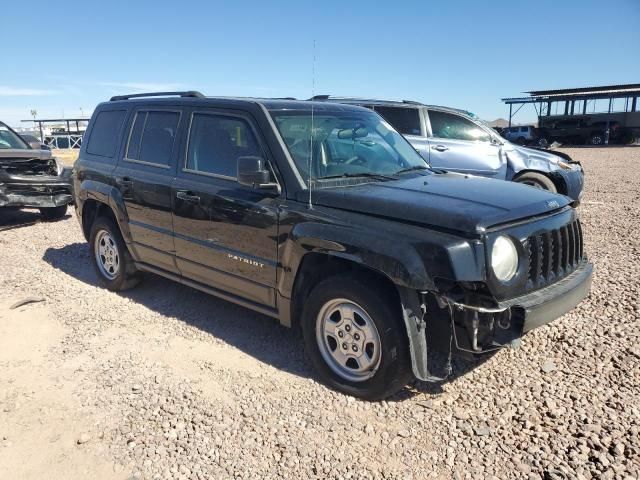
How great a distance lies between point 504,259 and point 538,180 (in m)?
5.98

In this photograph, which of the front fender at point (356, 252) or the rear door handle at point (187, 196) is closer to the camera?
the front fender at point (356, 252)

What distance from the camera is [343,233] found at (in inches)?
129

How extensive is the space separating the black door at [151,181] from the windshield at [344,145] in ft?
4.06

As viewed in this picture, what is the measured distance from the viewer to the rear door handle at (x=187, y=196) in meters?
4.26

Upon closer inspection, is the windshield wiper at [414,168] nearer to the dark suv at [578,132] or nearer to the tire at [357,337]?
the tire at [357,337]

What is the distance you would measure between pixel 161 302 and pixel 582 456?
13.0ft

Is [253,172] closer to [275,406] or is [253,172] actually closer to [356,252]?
[356,252]

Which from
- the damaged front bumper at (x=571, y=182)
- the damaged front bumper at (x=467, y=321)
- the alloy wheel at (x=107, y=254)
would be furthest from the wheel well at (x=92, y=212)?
the damaged front bumper at (x=571, y=182)

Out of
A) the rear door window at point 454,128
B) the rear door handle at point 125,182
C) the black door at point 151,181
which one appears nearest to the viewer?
the black door at point 151,181

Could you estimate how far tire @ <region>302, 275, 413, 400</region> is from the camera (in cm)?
317

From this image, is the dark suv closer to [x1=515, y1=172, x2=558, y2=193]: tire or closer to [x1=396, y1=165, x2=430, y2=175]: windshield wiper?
[x1=515, y1=172, x2=558, y2=193]: tire

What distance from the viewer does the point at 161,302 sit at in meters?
5.30

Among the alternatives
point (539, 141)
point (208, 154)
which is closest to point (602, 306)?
point (208, 154)

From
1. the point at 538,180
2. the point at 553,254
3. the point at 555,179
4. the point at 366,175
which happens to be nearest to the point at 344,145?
the point at 366,175
